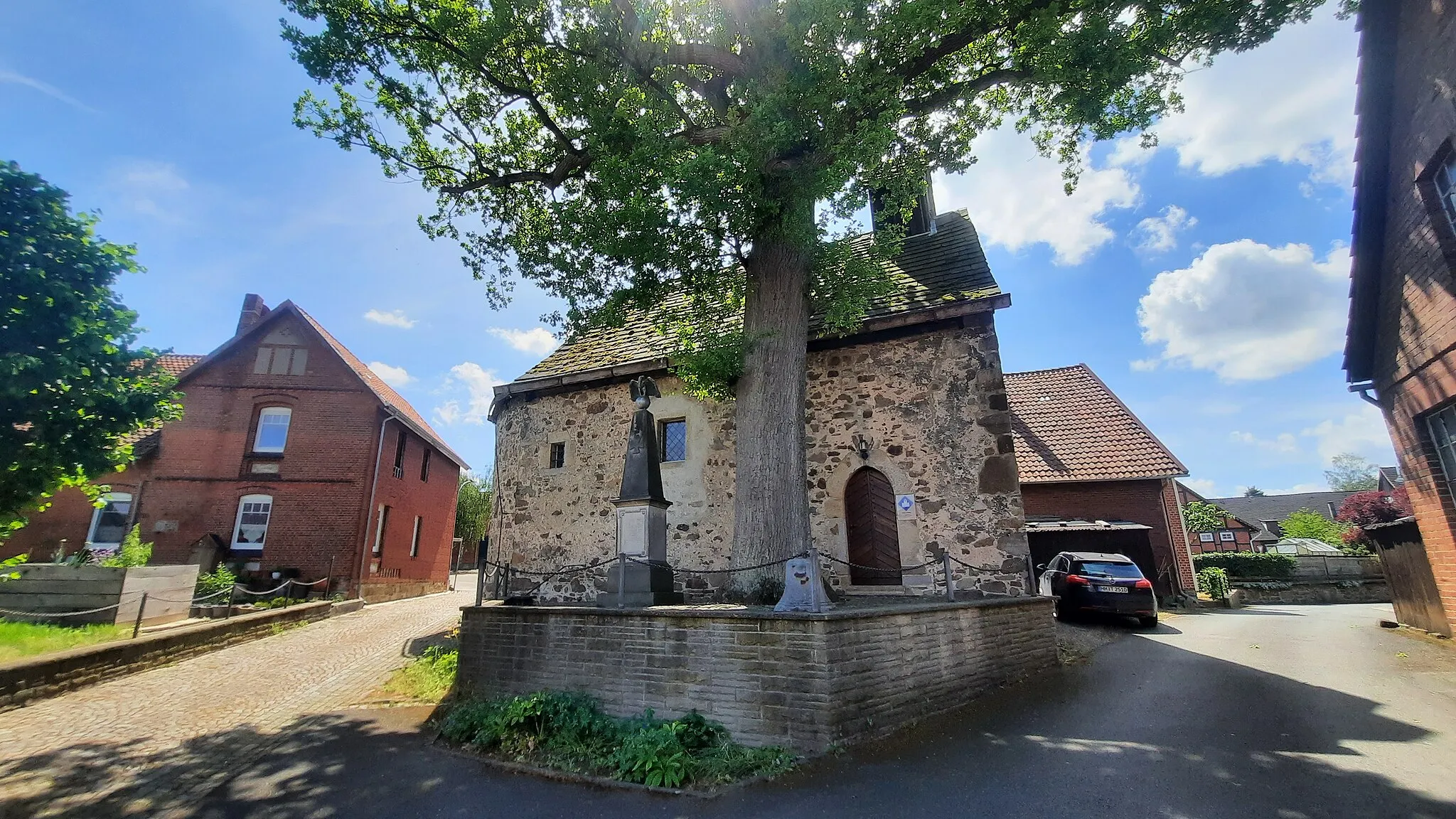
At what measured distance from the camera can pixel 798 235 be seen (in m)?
7.81

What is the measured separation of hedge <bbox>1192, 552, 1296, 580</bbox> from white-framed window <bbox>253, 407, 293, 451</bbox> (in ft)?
100

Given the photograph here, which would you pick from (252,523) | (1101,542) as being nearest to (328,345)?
(252,523)

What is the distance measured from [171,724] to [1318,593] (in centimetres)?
2805

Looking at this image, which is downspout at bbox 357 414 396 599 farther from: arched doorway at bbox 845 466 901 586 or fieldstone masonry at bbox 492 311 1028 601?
arched doorway at bbox 845 466 901 586

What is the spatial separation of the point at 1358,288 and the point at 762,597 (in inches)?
426

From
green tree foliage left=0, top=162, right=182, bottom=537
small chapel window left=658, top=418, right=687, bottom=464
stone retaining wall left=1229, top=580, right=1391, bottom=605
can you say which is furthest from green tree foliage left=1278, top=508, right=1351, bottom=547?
green tree foliage left=0, top=162, right=182, bottom=537

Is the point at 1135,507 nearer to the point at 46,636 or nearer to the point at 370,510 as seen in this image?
the point at 370,510

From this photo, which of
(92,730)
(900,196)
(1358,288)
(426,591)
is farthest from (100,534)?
(1358,288)

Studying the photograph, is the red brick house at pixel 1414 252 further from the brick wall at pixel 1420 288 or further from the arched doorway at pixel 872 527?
the arched doorway at pixel 872 527

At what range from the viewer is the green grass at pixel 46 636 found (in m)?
7.98

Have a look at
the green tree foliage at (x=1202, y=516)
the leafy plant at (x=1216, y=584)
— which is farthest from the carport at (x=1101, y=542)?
the green tree foliage at (x=1202, y=516)

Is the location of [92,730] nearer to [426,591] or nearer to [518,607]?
[518,607]

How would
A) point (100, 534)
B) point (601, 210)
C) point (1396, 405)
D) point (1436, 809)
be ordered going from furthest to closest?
1. point (100, 534)
2. point (1396, 405)
3. point (601, 210)
4. point (1436, 809)

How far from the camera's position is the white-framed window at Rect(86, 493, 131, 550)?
1709cm
